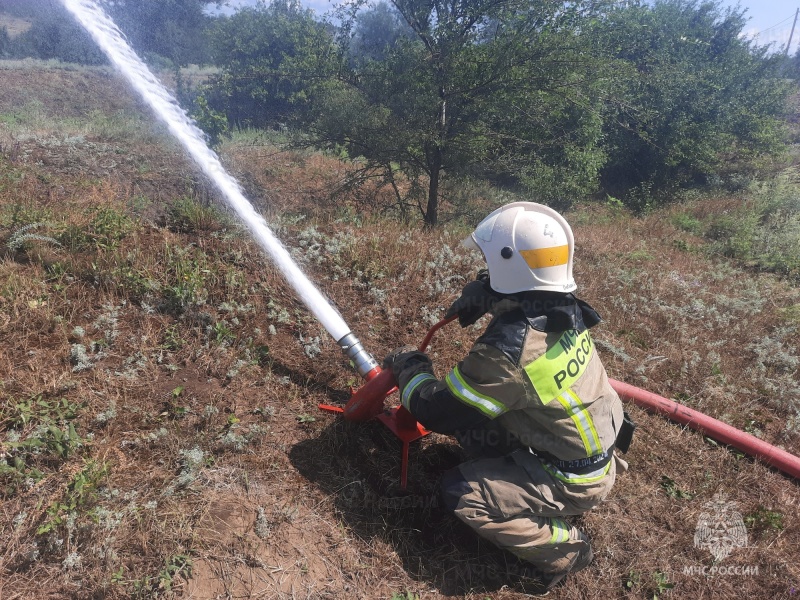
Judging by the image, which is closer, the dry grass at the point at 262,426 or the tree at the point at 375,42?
the dry grass at the point at 262,426

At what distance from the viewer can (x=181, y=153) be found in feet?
25.1

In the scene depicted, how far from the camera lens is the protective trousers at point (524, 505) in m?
2.42

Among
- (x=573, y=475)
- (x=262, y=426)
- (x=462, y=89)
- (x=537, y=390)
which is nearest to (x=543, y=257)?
(x=537, y=390)

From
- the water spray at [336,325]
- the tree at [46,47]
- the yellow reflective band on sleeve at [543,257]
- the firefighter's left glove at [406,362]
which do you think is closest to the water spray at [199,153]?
the water spray at [336,325]

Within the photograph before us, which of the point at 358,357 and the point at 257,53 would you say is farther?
the point at 257,53

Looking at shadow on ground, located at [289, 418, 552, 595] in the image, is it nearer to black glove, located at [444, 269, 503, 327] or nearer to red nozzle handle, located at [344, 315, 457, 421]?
red nozzle handle, located at [344, 315, 457, 421]

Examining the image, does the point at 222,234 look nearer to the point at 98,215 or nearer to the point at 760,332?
the point at 98,215

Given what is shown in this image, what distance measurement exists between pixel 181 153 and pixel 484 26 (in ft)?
17.0

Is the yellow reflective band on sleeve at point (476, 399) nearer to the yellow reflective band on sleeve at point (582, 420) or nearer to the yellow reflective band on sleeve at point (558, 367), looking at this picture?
the yellow reflective band on sleeve at point (558, 367)

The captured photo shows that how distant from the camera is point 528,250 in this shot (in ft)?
7.60

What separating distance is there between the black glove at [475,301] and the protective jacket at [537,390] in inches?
2.8

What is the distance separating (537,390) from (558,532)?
87 centimetres

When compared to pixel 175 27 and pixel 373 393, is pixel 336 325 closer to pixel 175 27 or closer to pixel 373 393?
pixel 373 393

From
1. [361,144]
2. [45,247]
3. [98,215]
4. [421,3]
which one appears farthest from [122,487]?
[421,3]
